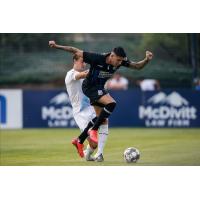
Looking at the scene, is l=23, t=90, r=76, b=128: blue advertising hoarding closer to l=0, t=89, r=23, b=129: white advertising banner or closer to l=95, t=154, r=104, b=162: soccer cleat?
l=0, t=89, r=23, b=129: white advertising banner

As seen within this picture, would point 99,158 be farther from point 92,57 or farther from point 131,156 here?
point 92,57

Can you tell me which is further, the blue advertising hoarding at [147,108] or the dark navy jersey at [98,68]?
the blue advertising hoarding at [147,108]

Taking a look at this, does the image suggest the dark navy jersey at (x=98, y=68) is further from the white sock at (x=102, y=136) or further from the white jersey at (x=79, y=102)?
the white jersey at (x=79, y=102)

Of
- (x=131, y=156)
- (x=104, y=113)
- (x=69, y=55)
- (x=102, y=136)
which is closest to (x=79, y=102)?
(x=102, y=136)

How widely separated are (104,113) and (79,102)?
5.77 feet

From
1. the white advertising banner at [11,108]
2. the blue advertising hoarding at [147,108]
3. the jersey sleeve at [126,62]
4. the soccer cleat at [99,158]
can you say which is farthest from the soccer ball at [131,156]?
the white advertising banner at [11,108]

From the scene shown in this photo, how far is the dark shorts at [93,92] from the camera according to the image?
14172mm

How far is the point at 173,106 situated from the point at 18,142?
20.8 ft

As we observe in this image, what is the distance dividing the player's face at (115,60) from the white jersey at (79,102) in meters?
1.25

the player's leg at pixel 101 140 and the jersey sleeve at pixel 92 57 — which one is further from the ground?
the jersey sleeve at pixel 92 57

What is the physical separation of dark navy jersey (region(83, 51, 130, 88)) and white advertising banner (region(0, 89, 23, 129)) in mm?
11328

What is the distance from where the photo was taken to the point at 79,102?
1574cm

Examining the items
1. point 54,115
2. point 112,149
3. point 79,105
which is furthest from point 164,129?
point 79,105

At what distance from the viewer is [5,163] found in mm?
15422
